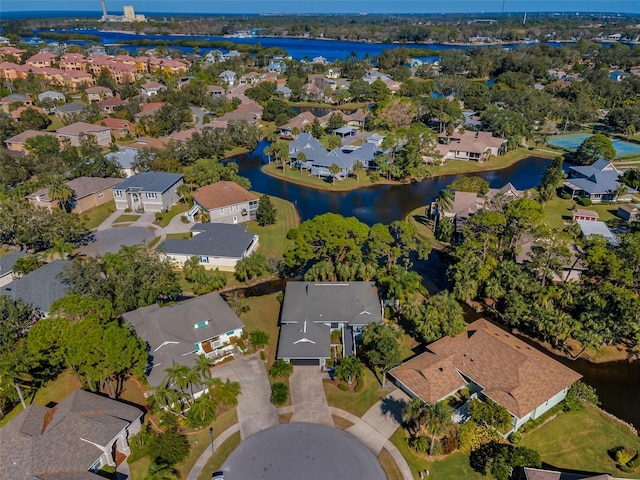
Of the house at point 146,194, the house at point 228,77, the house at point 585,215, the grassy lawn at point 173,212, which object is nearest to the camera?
the house at point 585,215

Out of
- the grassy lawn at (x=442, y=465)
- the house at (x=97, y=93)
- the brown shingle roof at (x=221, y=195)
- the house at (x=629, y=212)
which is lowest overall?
the grassy lawn at (x=442, y=465)

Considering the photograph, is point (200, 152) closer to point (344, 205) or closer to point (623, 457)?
point (344, 205)

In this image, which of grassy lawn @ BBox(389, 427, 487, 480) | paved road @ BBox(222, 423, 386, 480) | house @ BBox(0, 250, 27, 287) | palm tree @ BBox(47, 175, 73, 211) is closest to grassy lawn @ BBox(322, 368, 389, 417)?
paved road @ BBox(222, 423, 386, 480)

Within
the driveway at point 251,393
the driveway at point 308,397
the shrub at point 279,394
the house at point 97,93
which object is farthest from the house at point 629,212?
the house at point 97,93

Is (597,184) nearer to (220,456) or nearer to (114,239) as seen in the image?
(220,456)

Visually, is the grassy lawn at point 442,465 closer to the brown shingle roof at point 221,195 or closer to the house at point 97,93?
the brown shingle roof at point 221,195

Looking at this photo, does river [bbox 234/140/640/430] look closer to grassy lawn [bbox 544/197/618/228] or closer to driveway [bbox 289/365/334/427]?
grassy lawn [bbox 544/197/618/228]
